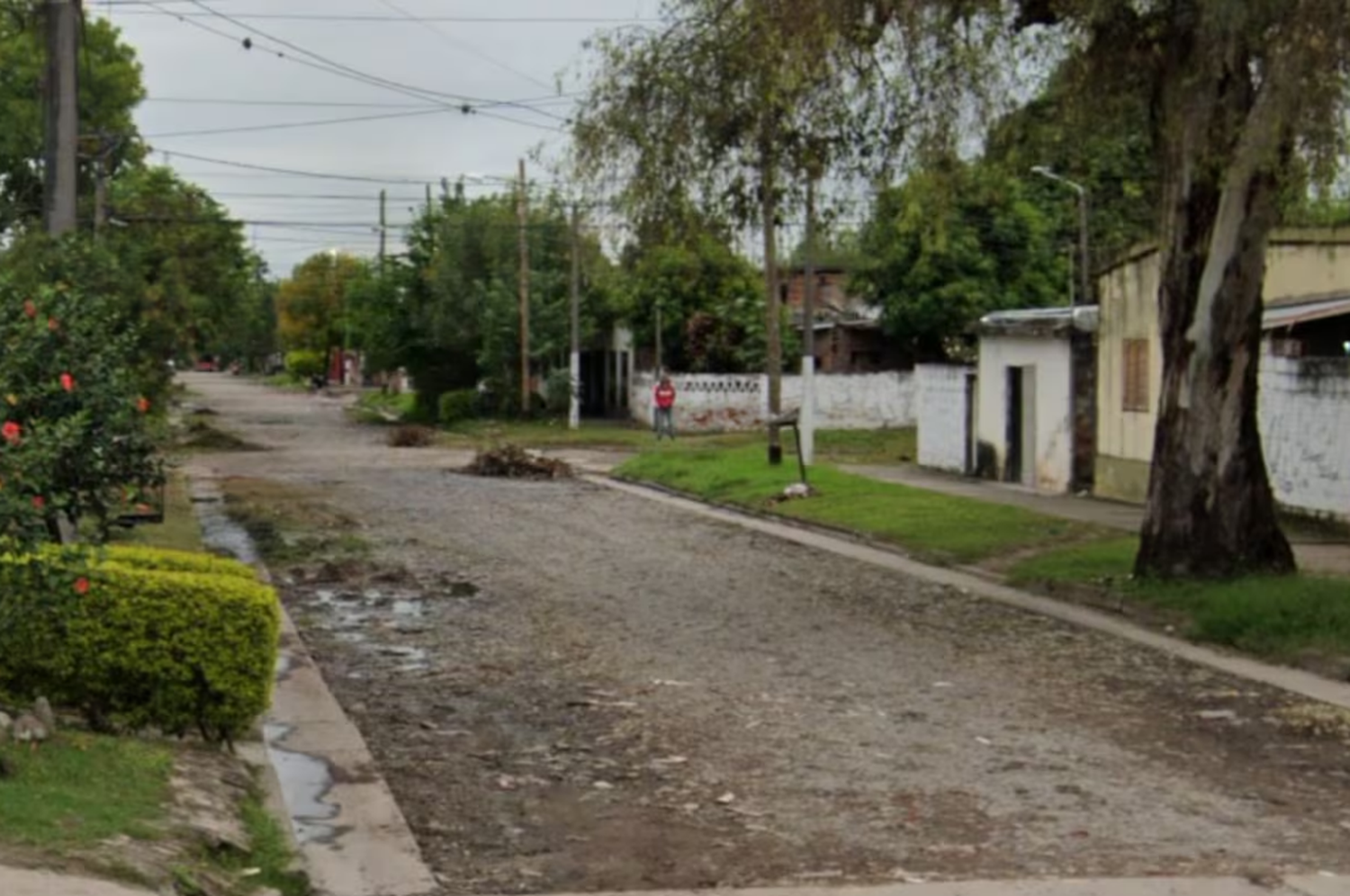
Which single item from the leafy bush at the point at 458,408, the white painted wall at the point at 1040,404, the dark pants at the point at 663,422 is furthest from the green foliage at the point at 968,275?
the leafy bush at the point at 458,408

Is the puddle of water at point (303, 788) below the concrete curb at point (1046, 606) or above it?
below

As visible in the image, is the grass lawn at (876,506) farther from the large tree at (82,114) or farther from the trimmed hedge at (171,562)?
the large tree at (82,114)

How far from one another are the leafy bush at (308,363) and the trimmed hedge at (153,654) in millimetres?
111554

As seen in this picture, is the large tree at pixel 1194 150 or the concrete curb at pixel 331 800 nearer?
the concrete curb at pixel 331 800

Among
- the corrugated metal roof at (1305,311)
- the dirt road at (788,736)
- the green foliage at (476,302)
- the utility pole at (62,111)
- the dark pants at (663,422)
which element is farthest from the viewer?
the green foliage at (476,302)

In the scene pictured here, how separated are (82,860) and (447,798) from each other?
2872mm

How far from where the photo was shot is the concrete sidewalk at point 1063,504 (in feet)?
61.7

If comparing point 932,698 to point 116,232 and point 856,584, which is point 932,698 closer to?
point 856,584

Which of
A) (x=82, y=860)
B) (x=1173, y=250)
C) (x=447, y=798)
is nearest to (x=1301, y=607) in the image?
(x=1173, y=250)

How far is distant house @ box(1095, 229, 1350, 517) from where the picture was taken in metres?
21.8

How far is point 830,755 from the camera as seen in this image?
9914 millimetres

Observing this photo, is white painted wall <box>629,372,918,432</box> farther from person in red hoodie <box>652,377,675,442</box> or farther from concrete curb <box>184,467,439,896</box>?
concrete curb <box>184,467,439,896</box>

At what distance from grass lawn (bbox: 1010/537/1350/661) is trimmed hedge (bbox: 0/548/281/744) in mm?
7864

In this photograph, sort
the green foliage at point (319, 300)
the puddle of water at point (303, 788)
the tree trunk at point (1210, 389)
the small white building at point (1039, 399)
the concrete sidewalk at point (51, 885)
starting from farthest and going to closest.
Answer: the green foliage at point (319, 300) → the small white building at point (1039, 399) → the tree trunk at point (1210, 389) → the puddle of water at point (303, 788) → the concrete sidewalk at point (51, 885)
